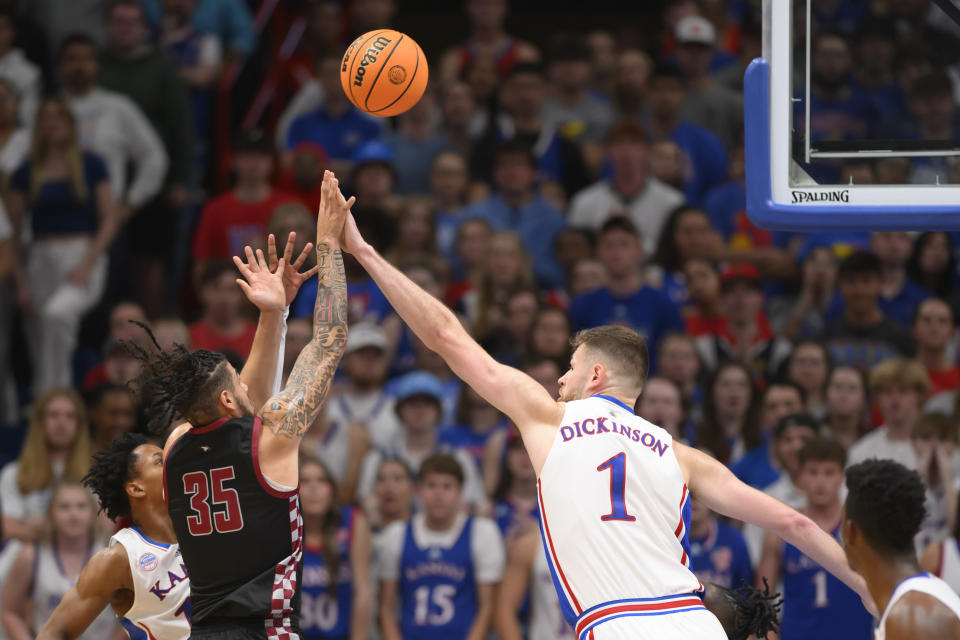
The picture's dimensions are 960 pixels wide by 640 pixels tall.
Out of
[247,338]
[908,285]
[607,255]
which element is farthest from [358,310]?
[908,285]

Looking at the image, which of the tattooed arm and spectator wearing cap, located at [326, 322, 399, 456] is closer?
the tattooed arm

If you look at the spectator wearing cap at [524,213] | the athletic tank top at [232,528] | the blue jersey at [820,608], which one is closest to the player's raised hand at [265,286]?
the athletic tank top at [232,528]

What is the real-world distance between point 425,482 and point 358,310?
92.5 inches

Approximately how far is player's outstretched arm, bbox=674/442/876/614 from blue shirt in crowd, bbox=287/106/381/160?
8287mm

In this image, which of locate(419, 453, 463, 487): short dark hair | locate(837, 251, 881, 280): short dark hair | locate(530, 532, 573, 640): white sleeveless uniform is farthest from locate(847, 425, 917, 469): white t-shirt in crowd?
locate(419, 453, 463, 487): short dark hair

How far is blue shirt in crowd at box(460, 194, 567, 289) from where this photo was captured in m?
12.4

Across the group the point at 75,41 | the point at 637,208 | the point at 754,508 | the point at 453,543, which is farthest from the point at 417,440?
the point at 75,41

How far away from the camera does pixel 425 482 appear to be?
9641 mm

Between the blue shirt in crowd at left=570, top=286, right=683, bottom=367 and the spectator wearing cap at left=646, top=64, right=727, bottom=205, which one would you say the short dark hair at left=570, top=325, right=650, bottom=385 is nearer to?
the blue shirt in crowd at left=570, top=286, right=683, bottom=367

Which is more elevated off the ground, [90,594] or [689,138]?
[689,138]

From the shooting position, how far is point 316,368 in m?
6.05

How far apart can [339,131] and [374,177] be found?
5.35 ft

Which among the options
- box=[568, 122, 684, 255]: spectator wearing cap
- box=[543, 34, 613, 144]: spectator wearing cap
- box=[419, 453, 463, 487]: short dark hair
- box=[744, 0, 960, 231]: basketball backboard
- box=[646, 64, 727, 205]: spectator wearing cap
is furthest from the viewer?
box=[543, 34, 613, 144]: spectator wearing cap

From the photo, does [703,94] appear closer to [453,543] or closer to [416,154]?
[416,154]
